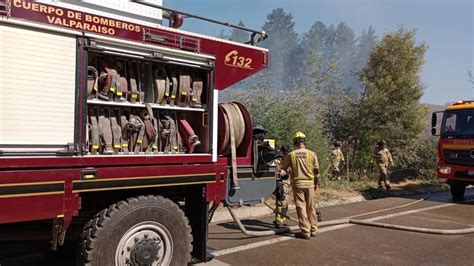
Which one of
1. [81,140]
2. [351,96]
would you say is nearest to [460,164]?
[351,96]

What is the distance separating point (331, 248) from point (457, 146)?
6.89 m

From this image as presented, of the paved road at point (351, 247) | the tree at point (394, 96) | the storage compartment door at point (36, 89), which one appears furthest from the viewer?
the tree at point (394, 96)

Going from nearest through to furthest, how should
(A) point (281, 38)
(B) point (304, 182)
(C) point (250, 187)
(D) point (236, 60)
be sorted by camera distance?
1. (D) point (236, 60)
2. (C) point (250, 187)
3. (B) point (304, 182)
4. (A) point (281, 38)

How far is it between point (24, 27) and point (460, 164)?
11.0 meters

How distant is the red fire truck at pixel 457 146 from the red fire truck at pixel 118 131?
799 centimetres

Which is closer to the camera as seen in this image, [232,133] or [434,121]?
[232,133]

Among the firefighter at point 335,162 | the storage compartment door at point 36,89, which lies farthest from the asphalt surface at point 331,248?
the firefighter at point 335,162

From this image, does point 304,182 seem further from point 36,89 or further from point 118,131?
point 36,89

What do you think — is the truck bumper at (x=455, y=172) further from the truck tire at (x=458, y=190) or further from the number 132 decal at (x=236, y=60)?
the number 132 decal at (x=236, y=60)

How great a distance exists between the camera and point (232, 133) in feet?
17.1

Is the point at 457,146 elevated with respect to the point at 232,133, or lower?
lower

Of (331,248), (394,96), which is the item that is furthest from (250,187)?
(394,96)

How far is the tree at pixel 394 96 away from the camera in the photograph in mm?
15656

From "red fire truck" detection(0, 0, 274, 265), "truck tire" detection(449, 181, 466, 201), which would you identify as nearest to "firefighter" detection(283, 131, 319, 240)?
"red fire truck" detection(0, 0, 274, 265)
